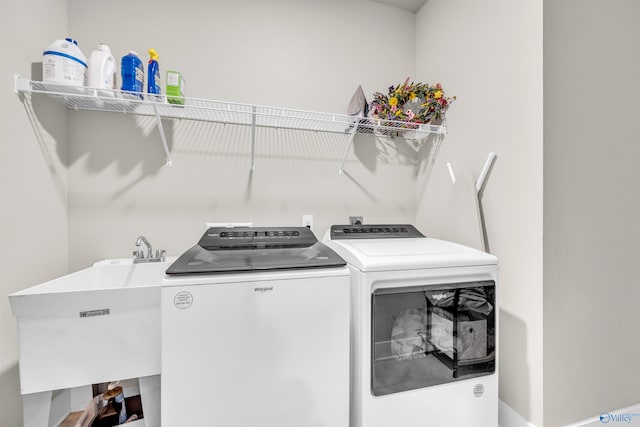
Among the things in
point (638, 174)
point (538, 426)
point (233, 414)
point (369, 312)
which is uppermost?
point (638, 174)

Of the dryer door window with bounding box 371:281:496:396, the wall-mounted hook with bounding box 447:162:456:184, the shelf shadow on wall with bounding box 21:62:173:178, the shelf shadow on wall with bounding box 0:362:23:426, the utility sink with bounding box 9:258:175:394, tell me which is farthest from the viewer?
the wall-mounted hook with bounding box 447:162:456:184

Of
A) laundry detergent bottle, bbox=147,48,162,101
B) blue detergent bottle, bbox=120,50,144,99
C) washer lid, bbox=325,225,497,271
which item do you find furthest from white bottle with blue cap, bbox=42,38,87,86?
washer lid, bbox=325,225,497,271

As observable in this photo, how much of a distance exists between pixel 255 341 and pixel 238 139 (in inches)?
50.6

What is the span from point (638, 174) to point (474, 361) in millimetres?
1347

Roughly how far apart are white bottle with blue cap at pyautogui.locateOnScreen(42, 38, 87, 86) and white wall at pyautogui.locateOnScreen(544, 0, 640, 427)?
7.16ft

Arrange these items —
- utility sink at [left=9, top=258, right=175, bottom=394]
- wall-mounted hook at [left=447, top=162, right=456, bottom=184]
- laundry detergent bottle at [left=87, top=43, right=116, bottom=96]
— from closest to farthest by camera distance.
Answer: utility sink at [left=9, top=258, right=175, bottom=394] → laundry detergent bottle at [left=87, top=43, right=116, bottom=96] → wall-mounted hook at [left=447, top=162, right=456, bottom=184]

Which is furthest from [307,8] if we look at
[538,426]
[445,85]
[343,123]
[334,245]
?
[538,426]

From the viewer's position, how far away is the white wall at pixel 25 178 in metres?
1.13

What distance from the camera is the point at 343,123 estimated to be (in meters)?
1.85

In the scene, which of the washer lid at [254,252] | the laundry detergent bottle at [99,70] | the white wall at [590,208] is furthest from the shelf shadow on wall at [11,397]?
the white wall at [590,208]

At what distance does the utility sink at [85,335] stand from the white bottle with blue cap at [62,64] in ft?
3.01

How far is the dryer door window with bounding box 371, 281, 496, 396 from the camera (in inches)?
48.5

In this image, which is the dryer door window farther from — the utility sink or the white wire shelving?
the white wire shelving

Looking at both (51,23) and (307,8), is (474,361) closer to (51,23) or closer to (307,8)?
(307,8)
